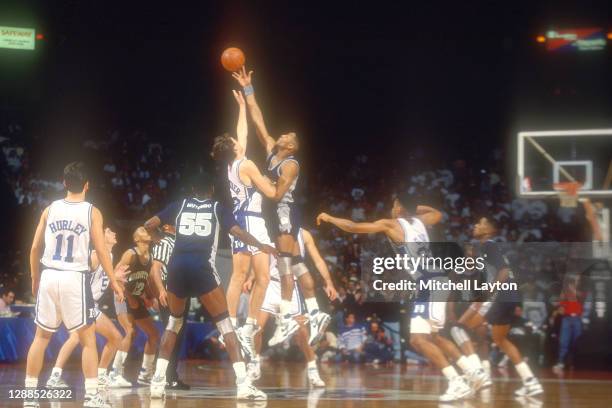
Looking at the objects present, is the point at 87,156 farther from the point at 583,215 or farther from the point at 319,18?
the point at 583,215

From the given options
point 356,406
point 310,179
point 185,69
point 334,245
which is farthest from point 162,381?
point 185,69

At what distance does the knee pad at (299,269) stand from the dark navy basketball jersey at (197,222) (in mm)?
1867

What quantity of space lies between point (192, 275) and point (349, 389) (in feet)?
8.79

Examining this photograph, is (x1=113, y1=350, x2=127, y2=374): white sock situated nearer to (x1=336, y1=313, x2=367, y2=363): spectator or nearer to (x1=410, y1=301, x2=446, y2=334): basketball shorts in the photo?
(x1=410, y1=301, x2=446, y2=334): basketball shorts

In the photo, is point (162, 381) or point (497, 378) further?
point (497, 378)

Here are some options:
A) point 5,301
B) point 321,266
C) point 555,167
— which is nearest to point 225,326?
point 321,266

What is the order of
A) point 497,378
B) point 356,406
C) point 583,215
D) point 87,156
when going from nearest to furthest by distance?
point 356,406
point 497,378
point 583,215
point 87,156

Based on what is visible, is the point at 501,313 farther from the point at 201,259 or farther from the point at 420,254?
the point at 201,259

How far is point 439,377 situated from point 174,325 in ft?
16.1

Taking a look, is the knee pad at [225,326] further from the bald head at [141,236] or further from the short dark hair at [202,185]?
the bald head at [141,236]

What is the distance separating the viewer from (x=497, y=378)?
12.3m

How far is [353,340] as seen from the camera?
15.3 m

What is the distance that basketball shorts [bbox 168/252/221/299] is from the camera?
26.8 ft

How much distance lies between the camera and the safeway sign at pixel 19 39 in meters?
20.3
